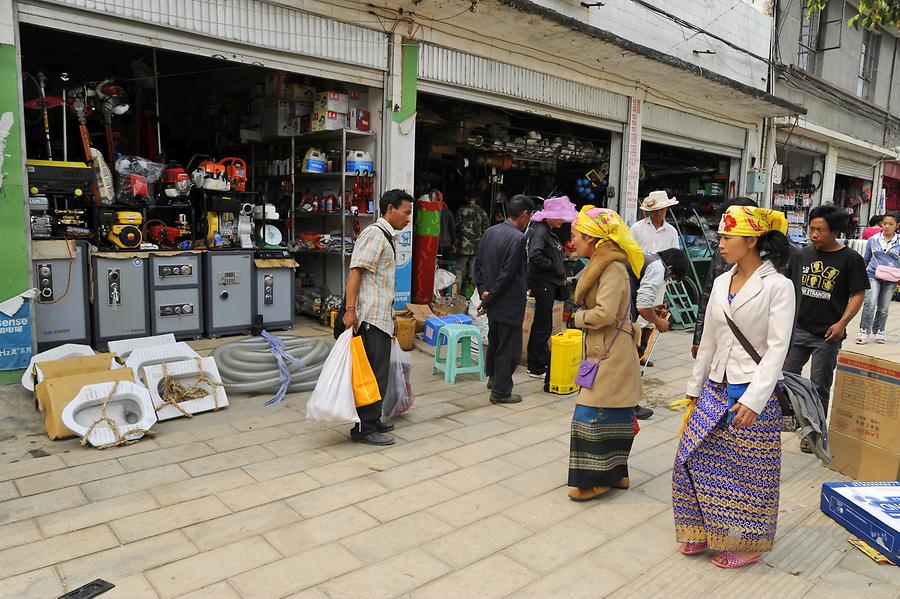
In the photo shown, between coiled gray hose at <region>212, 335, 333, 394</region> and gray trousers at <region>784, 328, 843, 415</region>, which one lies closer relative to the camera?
gray trousers at <region>784, 328, 843, 415</region>

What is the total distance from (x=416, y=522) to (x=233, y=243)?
4961 millimetres

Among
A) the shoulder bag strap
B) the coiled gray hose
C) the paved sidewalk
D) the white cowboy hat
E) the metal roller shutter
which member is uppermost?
the metal roller shutter

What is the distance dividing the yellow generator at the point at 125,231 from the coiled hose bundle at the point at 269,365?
1566mm

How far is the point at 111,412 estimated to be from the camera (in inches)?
182

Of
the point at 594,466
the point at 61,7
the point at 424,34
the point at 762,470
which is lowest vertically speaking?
the point at 594,466

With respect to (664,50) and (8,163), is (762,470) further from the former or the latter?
(664,50)

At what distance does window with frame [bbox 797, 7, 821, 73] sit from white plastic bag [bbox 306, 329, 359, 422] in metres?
14.9

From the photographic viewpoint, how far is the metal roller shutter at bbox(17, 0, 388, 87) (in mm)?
5406

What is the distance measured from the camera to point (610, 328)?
145 inches

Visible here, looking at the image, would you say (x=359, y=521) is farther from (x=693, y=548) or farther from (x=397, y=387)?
(x=693, y=548)

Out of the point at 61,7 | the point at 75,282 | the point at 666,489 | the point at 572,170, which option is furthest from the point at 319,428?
the point at 572,170

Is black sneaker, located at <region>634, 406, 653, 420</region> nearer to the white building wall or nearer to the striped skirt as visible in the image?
the striped skirt

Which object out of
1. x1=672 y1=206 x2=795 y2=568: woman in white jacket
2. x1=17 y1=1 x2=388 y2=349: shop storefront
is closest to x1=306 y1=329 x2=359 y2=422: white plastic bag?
x1=672 y1=206 x2=795 y2=568: woman in white jacket

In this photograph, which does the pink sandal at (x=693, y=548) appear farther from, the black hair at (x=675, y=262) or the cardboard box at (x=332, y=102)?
the cardboard box at (x=332, y=102)
